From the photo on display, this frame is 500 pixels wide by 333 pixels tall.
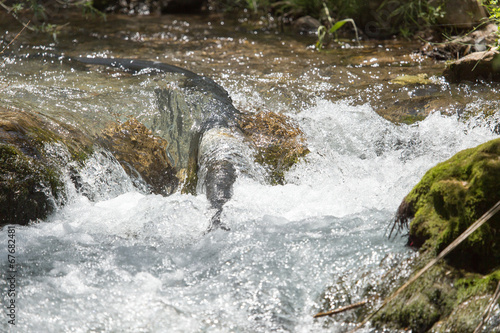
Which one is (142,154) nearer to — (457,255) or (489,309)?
(457,255)

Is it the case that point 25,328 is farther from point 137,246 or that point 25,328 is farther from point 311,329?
point 311,329

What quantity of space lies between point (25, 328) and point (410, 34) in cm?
643

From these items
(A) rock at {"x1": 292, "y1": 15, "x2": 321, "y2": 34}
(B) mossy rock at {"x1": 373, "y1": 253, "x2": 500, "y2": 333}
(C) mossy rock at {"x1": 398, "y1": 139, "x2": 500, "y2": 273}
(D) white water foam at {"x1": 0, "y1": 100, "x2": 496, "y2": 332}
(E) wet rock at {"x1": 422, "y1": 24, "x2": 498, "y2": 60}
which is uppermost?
(A) rock at {"x1": 292, "y1": 15, "x2": 321, "y2": 34}

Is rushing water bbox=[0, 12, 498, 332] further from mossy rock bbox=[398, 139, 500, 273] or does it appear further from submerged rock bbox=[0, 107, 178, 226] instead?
mossy rock bbox=[398, 139, 500, 273]

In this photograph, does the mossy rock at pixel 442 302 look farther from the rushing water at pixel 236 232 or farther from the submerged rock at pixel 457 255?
the rushing water at pixel 236 232

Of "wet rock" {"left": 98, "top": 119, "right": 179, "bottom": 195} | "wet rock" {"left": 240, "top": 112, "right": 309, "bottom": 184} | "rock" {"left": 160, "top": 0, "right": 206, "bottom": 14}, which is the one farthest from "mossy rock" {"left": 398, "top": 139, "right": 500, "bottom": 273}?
"rock" {"left": 160, "top": 0, "right": 206, "bottom": 14}

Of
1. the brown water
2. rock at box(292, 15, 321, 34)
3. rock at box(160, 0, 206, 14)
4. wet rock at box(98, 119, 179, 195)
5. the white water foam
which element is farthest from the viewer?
rock at box(160, 0, 206, 14)

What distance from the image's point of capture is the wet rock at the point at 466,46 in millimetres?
5562

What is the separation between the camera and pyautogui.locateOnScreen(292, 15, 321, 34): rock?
7512mm

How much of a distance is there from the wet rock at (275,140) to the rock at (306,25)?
3477 mm

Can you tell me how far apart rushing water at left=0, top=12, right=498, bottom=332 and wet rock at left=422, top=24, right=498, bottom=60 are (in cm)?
100

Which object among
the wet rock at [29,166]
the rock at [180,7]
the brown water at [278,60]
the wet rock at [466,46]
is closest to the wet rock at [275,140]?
the brown water at [278,60]

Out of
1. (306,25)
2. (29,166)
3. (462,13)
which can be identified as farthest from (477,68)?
(29,166)

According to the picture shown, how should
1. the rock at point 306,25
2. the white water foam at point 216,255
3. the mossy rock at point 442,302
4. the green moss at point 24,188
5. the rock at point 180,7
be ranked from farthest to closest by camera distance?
the rock at point 180,7
the rock at point 306,25
the green moss at point 24,188
the white water foam at point 216,255
the mossy rock at point 442,302
